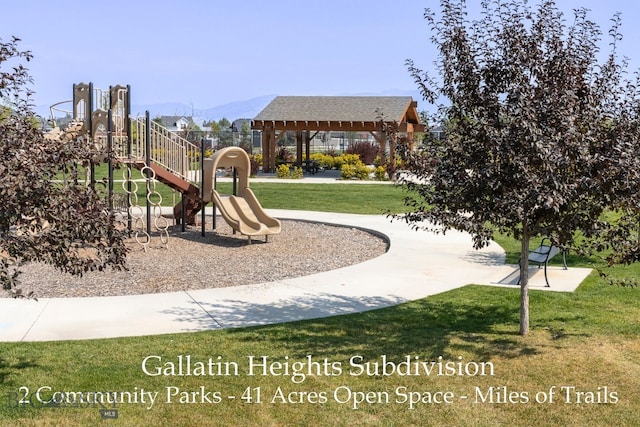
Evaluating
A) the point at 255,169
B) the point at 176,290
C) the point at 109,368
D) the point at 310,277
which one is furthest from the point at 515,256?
the point at 255,169

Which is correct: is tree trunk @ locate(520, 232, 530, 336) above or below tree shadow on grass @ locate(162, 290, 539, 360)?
above

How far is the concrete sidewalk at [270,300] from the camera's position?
7586mm

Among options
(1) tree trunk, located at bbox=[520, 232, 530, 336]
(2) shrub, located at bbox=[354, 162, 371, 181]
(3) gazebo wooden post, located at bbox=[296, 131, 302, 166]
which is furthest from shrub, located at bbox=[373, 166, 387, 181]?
(1) tree trunk, located at bbox=[520, 232, 530, 336]

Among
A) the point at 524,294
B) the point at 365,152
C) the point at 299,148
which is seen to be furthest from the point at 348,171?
the point at 524,294

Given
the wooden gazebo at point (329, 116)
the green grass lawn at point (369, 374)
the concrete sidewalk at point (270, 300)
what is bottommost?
the green grass lawn at point (369, 374)

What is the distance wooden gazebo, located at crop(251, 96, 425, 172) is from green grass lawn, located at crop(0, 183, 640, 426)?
91.8 ft

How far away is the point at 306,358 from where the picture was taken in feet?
21.5

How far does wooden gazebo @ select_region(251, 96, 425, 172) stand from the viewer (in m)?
37.2

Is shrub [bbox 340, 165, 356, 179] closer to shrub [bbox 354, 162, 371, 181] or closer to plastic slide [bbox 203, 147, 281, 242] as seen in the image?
shrub [bbox 354, 162, 371, 181]

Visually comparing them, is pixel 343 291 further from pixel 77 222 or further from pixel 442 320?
pixel 77 222

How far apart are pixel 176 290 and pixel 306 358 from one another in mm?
3648

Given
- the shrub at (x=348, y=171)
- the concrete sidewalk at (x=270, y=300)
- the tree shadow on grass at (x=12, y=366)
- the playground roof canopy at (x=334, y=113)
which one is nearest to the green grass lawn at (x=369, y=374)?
the tree shadow on grass at (x=12, y=366)

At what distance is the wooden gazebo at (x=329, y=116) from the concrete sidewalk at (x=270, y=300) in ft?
80.8

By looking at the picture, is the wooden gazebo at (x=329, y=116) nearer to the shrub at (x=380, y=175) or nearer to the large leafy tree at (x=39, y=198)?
the shrub at (x=380, y=175)
